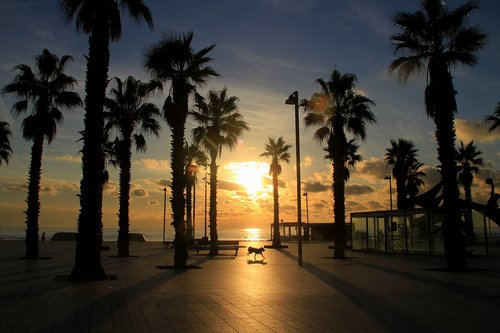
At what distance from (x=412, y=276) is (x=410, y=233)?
15.1m

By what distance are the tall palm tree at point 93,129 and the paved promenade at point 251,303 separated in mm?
1100

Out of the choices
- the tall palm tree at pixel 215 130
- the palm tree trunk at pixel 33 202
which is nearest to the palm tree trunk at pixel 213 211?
the tall palm tree at pixel 215 130

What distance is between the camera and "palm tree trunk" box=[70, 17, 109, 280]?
49.8ft

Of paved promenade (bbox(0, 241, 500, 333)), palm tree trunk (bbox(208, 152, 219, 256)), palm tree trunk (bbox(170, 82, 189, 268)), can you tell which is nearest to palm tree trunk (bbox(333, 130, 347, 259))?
palm tree trunk (bbox(208, 152, 219, 256))

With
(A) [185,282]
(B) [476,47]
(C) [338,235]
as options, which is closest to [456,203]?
(B) [476,47]

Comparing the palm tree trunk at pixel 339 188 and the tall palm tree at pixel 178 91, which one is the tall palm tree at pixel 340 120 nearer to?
the palm tree trunk at pixel 339 188

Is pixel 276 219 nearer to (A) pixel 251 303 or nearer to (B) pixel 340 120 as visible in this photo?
(B) pixel 340 120

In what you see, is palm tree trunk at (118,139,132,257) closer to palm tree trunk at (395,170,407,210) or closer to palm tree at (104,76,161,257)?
palm tree at (104,76,161,257)

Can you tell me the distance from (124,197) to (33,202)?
483 centimetres

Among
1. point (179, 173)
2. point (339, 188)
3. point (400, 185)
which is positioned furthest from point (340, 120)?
point (400, 185)

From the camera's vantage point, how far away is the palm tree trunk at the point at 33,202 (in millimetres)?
24844

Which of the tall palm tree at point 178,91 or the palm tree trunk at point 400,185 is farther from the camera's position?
the palm tree trunk at point 400,185

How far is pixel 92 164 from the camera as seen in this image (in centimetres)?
1574

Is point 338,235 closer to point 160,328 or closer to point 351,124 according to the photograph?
point 351,124
